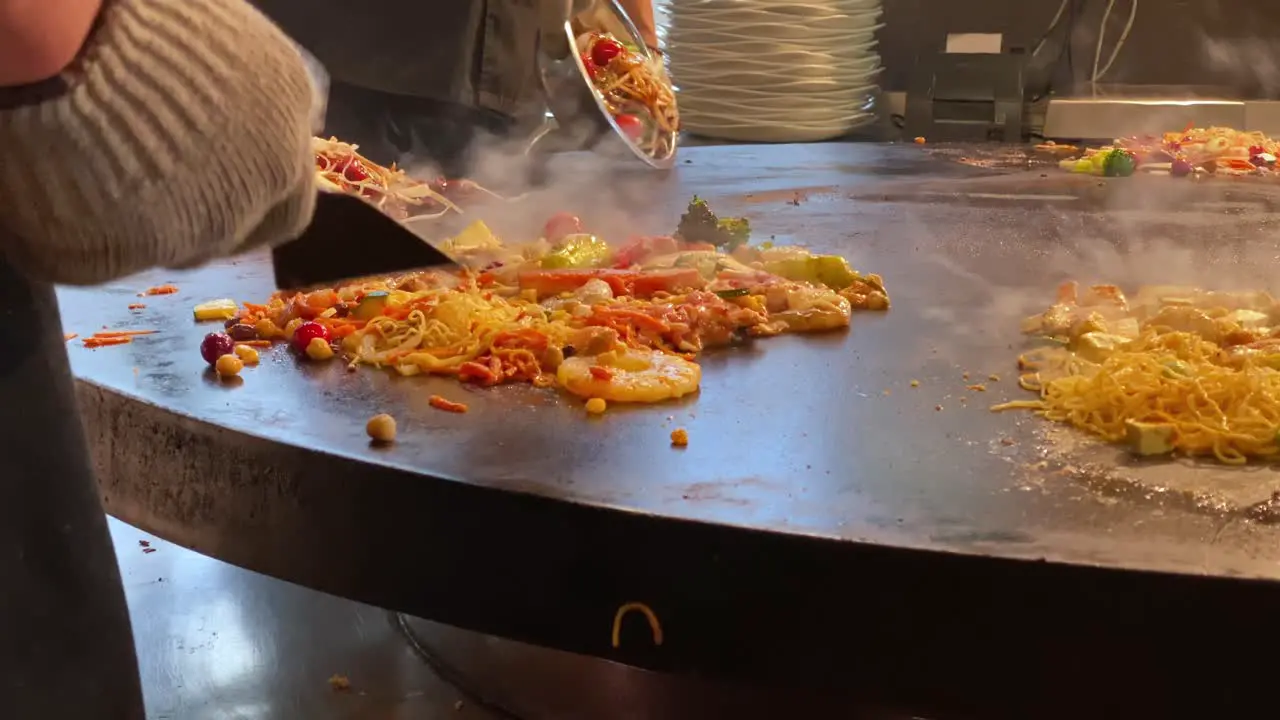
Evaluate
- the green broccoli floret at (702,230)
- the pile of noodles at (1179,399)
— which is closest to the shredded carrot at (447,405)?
the pile of noodles at (1179,399)

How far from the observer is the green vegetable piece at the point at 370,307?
6.22 ft

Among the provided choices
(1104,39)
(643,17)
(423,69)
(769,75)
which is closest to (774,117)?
(769,75)

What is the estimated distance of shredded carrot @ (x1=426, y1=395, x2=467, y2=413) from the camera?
4.91 ft

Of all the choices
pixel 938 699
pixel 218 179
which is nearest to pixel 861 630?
pixel 938 699

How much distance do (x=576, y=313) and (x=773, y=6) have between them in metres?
3.42

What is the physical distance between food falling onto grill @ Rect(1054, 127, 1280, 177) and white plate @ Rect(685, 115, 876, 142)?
51.6 inches

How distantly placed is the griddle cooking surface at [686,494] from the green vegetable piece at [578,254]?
1.83 feet

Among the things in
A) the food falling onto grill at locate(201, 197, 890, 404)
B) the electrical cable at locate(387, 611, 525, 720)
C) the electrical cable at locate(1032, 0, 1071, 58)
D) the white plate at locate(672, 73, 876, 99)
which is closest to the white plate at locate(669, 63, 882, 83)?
the white plate at locate(672, 73, 876, 99)

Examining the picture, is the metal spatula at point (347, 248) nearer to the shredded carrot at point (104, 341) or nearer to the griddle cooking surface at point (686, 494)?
the griddle cooking surface at point (686, 494)

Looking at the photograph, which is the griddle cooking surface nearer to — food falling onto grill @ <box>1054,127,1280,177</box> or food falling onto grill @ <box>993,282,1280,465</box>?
food falling onto grill @ <box>993,282,1280,465</box>

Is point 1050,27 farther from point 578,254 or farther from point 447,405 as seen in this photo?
point 447,405

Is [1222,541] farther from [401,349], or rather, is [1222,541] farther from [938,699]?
[401,349]

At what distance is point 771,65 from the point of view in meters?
5.03

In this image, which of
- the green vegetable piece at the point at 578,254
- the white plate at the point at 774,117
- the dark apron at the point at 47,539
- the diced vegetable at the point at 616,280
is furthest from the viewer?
the white plate at the point at 774,117
